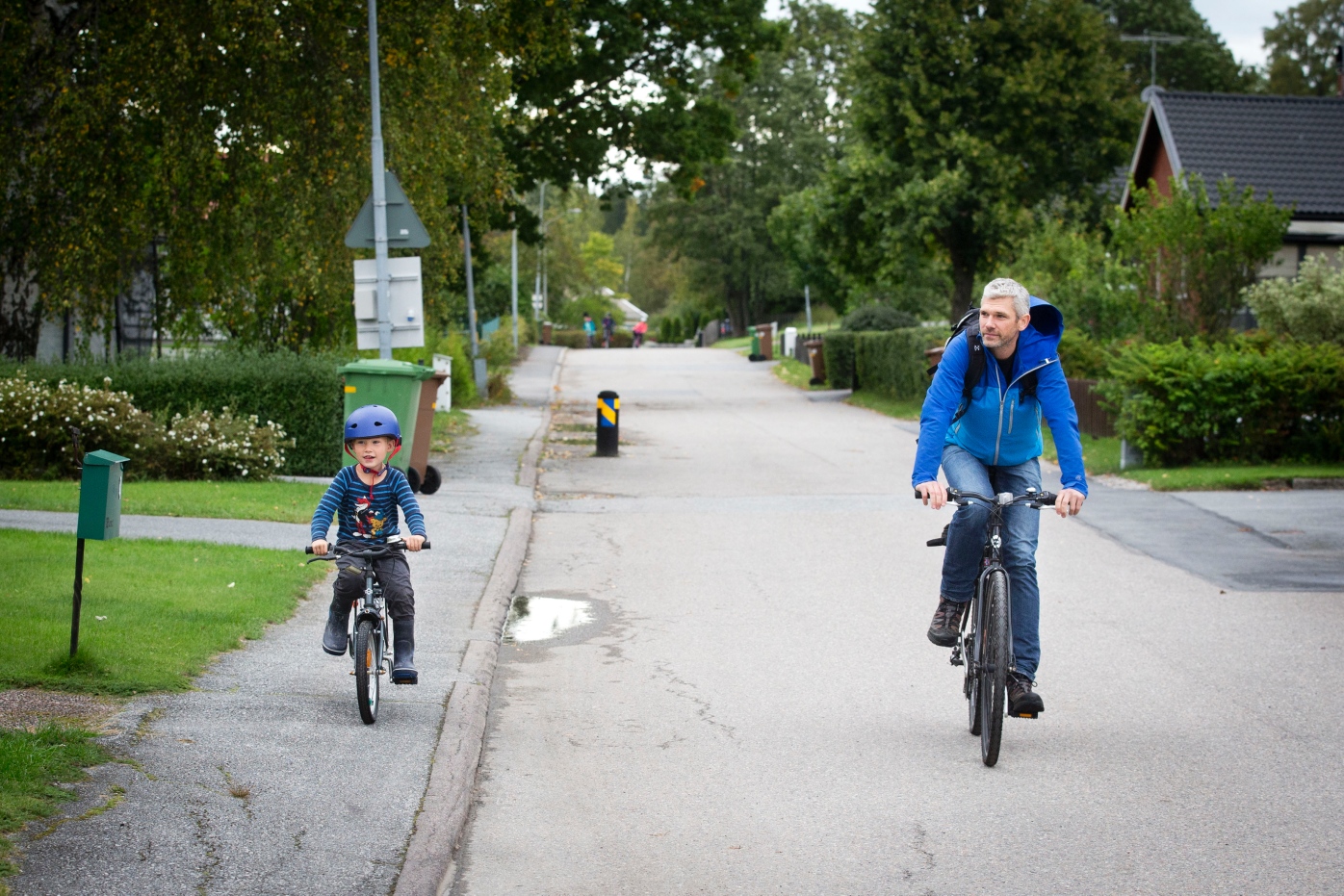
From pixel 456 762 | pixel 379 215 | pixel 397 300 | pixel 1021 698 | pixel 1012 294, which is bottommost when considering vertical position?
pixel 456 762

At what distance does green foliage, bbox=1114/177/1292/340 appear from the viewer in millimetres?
20234

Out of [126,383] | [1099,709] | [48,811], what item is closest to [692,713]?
[1099,709]

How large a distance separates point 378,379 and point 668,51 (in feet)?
59.0

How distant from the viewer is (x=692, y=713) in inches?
284

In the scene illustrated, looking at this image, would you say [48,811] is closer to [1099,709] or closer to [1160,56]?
[1099,709]

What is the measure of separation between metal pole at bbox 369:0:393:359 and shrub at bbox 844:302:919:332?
2438 cm

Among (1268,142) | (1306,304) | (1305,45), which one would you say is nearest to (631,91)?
(1268,142)

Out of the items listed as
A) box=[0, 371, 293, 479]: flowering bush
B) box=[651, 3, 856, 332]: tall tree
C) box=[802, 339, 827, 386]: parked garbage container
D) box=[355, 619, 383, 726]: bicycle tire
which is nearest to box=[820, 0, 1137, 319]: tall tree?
box=[802, 339, 827, 386]: parked garbage container

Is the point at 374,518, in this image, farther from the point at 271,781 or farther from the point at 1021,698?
the point at 1021,698

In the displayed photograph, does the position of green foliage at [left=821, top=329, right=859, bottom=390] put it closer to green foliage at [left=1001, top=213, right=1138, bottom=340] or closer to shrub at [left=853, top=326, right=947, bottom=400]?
shrub at [left=853, top=326, right=947, bottom=400]

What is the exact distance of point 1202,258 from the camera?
65.9 ft

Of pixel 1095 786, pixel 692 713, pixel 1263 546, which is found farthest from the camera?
pixel 1263 546

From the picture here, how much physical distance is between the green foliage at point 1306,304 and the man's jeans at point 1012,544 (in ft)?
46.2

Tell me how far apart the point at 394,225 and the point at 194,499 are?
134 inches
